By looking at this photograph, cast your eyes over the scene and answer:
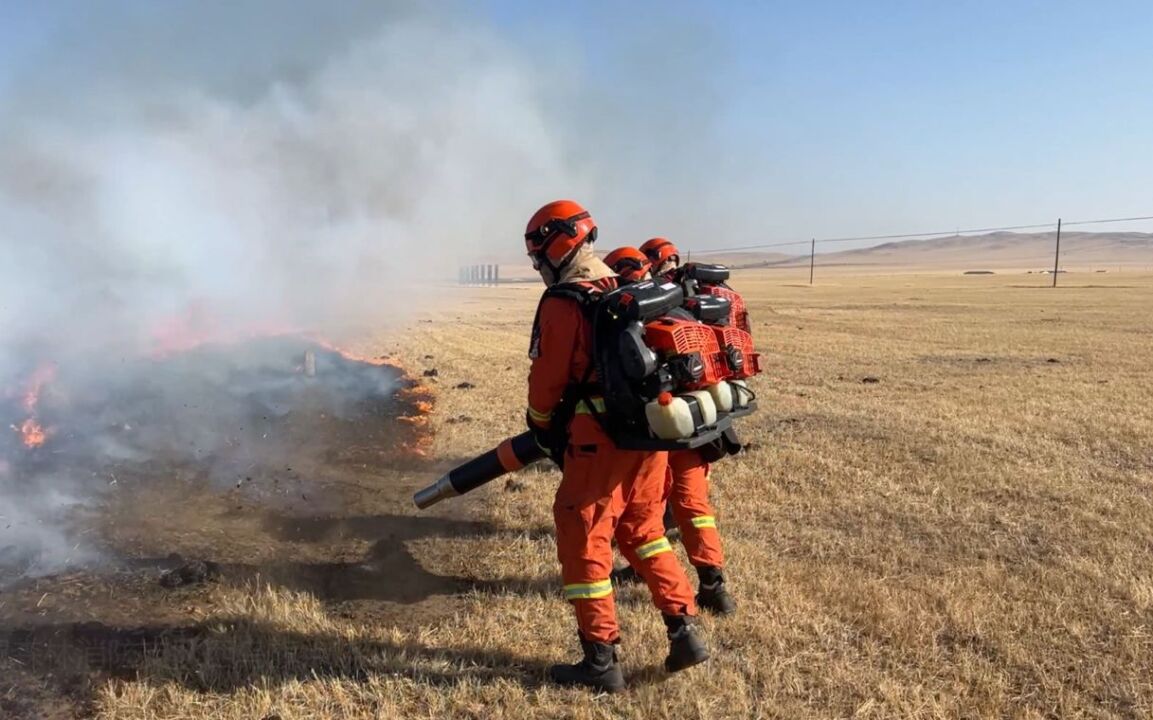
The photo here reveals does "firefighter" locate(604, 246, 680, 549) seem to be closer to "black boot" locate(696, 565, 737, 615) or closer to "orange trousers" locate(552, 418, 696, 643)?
"black boot" locate(696, 565, 737, 615)

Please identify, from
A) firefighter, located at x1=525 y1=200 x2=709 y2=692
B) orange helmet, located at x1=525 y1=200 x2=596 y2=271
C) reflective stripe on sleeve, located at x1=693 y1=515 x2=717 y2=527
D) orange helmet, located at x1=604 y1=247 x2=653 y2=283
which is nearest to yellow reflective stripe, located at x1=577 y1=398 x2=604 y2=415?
firefighter, located at x1=525 y1=200 x2=709 y2=692

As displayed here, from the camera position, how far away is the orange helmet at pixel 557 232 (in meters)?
3.56

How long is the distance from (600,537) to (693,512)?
1020mm

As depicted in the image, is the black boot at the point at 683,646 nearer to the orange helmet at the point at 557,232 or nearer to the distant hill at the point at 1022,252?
the orange helmet at the point at 557,232

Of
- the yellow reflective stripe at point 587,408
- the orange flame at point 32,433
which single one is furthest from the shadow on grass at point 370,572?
the orange flame at point 32,433

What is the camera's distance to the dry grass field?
333cm

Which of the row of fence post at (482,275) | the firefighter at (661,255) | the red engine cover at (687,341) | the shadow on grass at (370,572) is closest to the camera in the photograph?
the red engine cover at (687,341)

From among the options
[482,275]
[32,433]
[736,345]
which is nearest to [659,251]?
[736,345]

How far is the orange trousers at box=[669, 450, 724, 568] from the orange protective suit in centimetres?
67

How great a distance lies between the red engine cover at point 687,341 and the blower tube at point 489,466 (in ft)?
2.84

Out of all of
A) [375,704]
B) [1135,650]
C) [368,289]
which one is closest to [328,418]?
[375,704]

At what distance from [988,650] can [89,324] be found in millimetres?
11648

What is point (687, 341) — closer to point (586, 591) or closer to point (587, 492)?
point (587, 492)

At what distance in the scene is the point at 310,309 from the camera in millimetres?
20609
